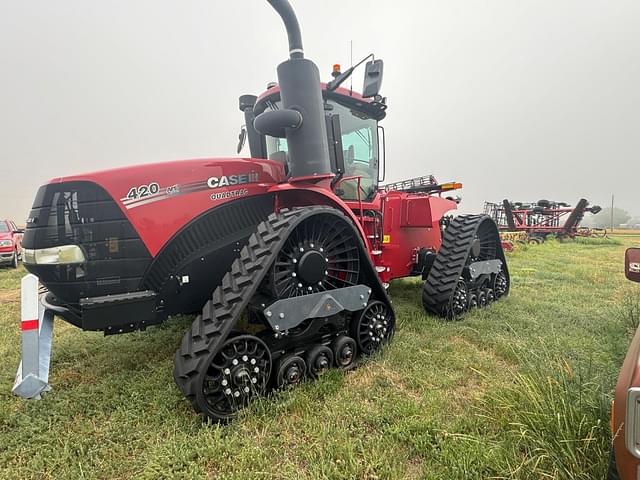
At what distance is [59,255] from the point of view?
227 cm

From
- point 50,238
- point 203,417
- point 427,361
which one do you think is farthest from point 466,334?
point 50,238

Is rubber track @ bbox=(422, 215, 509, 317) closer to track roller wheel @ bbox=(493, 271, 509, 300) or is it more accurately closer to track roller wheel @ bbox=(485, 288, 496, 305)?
track roller wheel @ bbox=(485, 288, 496, 305)

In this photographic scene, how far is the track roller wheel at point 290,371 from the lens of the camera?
2.44 meters

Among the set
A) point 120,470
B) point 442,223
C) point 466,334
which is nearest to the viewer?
point 120,470

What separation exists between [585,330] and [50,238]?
513 cm

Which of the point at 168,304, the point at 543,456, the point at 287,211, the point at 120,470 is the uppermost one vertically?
the point at 287,211

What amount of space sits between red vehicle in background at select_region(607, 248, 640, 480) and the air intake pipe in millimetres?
2258

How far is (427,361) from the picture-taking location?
3.01 m

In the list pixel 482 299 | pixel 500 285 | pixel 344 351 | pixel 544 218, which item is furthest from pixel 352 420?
pixel 544 218

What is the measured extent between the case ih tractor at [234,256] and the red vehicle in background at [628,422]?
179cm

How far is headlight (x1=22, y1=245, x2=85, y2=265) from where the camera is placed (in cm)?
227

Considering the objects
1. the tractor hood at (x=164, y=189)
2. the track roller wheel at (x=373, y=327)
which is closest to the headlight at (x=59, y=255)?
the tractor hood at (x=164, y=189)

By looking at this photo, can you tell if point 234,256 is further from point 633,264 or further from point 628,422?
point 633,264

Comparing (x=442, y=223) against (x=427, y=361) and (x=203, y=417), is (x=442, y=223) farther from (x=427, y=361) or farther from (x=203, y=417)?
(x=203, y=417)
